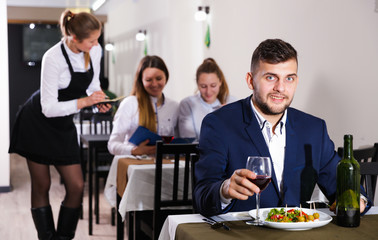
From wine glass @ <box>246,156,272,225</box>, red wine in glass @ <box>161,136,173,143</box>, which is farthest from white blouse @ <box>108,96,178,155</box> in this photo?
wine glass @ <box>246,156,272,225</box>

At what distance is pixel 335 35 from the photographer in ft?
11.4

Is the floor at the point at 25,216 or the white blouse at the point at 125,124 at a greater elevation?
the white blouse at the point at 125,124

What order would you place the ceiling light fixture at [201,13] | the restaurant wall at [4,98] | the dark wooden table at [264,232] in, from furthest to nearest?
1. the restaurant wall at [4,98]
2. the ceiling light fixture at [201,13]
3. the dark wooden table at [264,232]

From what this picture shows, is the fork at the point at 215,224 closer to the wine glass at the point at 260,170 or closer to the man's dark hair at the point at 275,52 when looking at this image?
the wine glass at the point at 260,170

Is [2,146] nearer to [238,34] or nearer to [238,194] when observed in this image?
[238,34]

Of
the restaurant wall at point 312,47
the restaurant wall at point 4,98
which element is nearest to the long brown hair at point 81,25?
the restaurant wall at point 312,47

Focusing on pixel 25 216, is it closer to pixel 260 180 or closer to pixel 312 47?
pixel 312 47

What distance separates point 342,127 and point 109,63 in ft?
29.5

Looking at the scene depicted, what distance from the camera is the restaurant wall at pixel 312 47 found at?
3.21 m

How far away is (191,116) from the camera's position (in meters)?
4.07

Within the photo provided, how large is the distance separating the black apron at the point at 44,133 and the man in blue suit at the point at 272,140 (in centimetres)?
170

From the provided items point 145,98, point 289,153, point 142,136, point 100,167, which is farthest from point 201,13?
point 289,153

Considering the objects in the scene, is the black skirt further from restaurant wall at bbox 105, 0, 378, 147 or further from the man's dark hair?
the man's dark hair

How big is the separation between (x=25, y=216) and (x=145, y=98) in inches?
79.5
